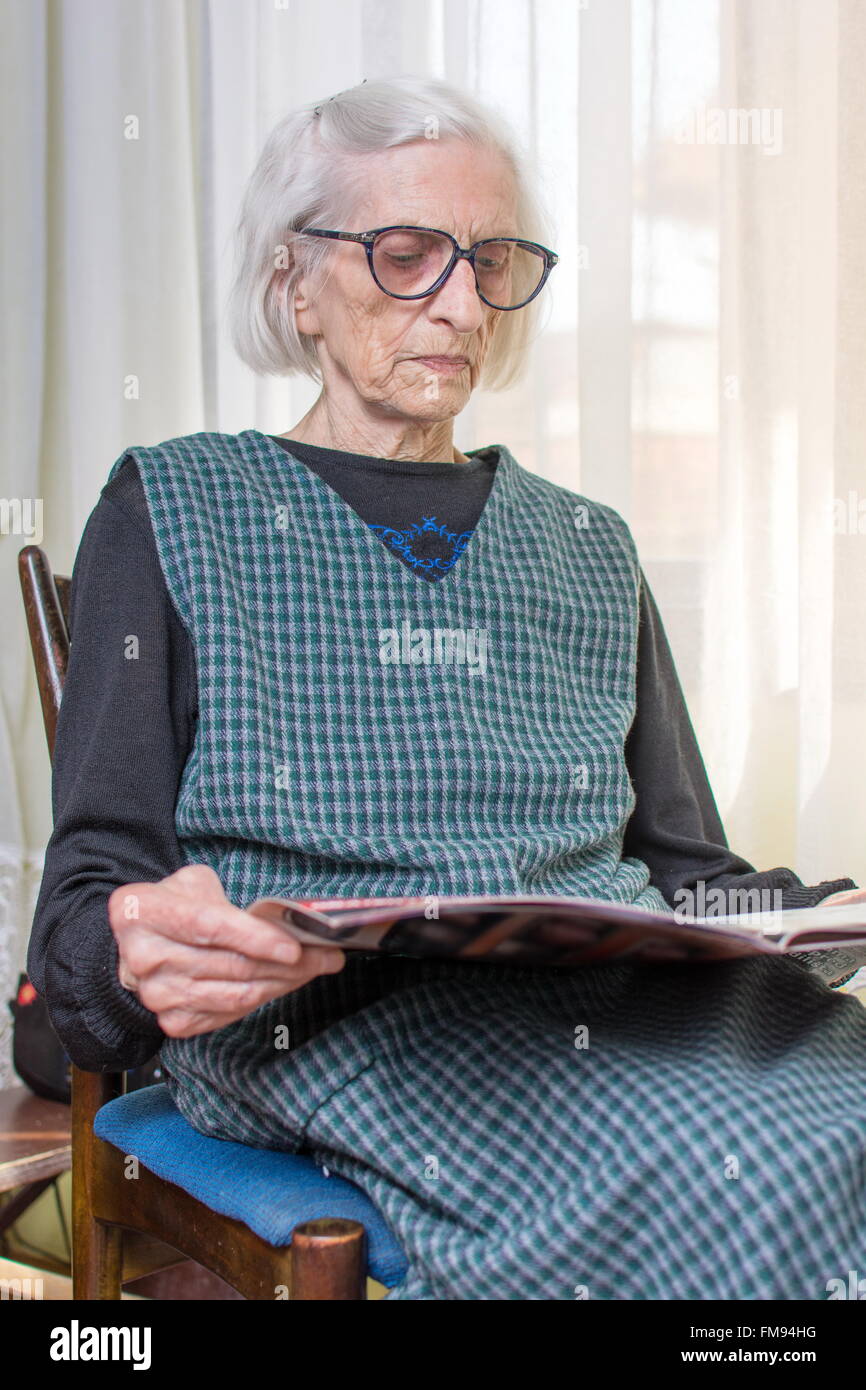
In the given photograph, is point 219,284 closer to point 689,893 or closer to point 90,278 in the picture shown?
point 90,278

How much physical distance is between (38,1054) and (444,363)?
1.11 m

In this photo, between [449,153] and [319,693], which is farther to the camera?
[449,153]

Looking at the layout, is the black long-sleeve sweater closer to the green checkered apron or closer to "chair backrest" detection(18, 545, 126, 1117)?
the green checkered apron

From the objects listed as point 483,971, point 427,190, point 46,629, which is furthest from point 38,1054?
point 427,190

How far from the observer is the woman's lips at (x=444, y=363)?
109cm

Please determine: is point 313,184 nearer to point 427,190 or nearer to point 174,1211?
point 427,190

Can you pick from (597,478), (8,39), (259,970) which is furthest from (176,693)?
(8,39)

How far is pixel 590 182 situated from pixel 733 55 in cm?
21

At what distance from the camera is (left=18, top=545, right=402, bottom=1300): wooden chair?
0.72 metres

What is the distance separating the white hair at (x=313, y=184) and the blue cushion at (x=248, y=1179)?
2.26ft

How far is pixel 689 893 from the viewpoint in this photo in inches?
43.3

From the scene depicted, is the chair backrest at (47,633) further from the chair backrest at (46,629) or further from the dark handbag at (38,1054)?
the dark handbag at (38,1054)

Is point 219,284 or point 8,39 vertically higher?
point 8,39

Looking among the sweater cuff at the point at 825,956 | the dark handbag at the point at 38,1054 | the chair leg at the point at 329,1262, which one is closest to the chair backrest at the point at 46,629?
the chair leg at the point at 329,1262
